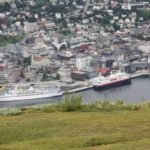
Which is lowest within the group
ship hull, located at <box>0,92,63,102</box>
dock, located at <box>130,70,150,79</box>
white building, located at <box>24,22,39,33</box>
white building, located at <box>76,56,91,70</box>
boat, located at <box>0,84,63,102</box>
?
ship hull, located at <box>0,92,63,102</box>

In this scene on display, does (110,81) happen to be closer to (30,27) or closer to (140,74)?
(140,74)

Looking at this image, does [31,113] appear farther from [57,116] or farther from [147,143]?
[147,143]

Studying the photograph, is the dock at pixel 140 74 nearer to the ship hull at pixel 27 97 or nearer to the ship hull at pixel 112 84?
the ship hull at pixel 112 84

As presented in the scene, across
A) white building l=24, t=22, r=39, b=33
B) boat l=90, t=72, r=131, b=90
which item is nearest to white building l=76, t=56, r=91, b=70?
boat l=90, t=72, r=131, b=90

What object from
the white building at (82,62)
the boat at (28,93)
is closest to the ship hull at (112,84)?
the boat at (28,93)

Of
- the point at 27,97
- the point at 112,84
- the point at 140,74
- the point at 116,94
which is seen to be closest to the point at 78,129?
the point at 27,97

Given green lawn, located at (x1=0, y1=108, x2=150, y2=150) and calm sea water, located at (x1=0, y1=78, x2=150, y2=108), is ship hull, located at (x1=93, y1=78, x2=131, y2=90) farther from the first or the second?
green lawn, located at (x1=0, y1=108, x2=150, y2=150)
